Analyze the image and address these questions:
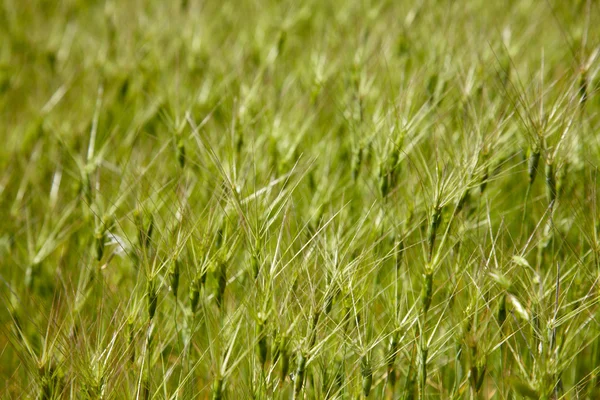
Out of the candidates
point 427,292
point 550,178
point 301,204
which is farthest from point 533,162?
point 301,204

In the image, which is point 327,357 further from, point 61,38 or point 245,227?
point 61,38

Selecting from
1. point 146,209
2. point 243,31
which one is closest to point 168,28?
point 243,31

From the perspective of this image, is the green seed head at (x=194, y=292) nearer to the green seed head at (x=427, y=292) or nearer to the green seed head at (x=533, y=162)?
the green seed head at (x=427, y=292)

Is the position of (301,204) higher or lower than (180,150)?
lower

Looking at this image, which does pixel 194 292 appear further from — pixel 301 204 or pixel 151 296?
pixel 301 204

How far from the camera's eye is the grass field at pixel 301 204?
30.0 inches

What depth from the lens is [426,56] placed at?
140cm

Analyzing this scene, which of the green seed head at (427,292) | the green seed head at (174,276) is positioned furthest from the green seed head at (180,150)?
the green seed head at (427,292)

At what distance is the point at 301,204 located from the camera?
111cm

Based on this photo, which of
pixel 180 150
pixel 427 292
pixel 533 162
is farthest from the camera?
pixel 180 150

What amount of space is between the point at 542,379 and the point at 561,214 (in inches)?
12.3

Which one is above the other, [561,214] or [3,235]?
[561,214]

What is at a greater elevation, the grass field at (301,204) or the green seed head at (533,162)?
the green seed head at (533,162)

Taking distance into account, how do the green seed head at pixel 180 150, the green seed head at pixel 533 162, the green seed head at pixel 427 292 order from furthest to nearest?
the green seed head at pixel 180 150 → the green seed head at pixel 533 162 → the green seed head at pixel 427 292
